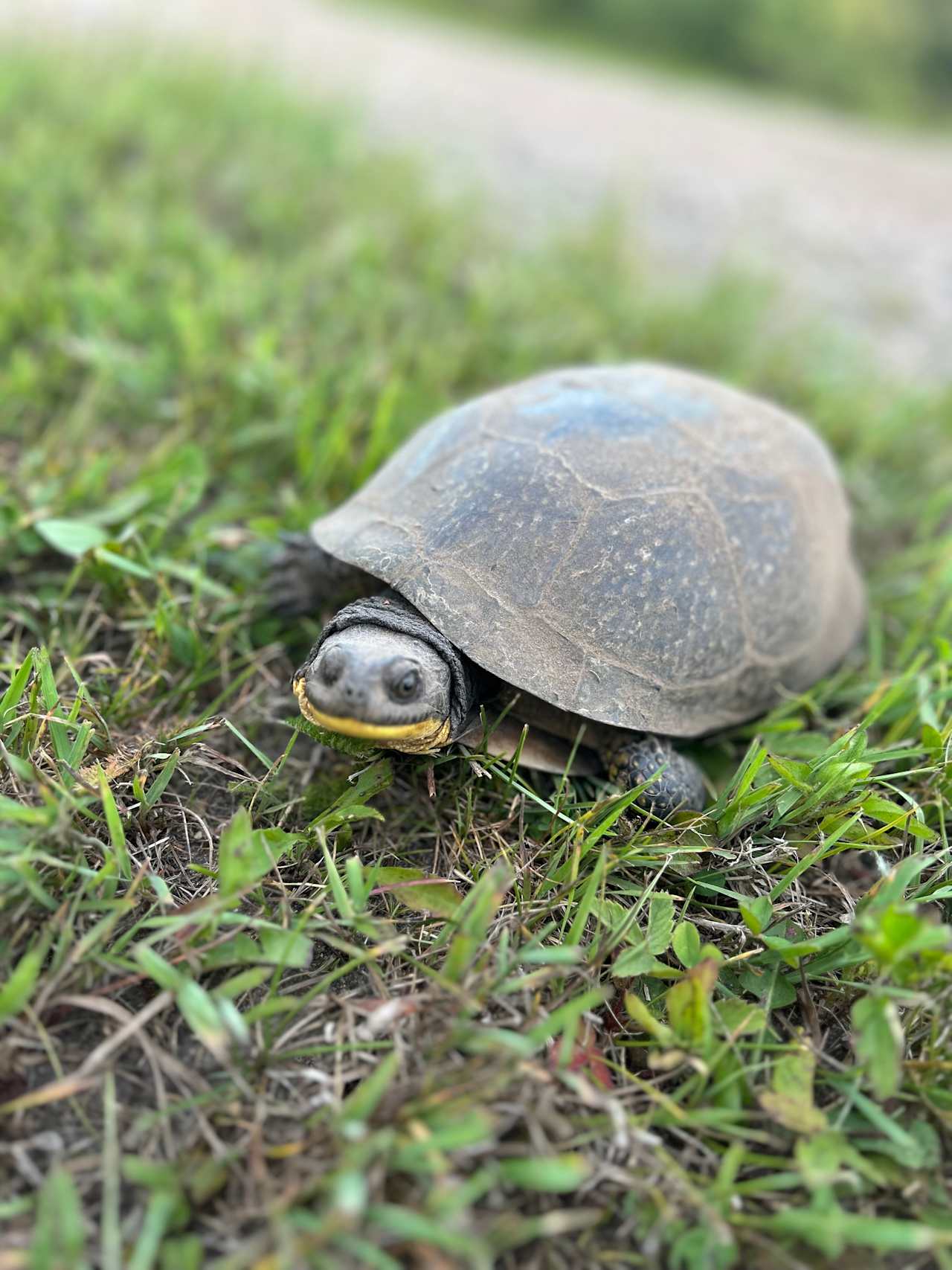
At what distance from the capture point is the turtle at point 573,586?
2111mm

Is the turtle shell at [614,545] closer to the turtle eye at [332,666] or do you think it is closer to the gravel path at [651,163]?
the turtle eye at [332,666]

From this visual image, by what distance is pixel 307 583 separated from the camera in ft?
8.50

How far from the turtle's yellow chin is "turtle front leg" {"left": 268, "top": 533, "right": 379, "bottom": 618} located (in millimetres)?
548

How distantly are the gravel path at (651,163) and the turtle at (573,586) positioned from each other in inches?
126

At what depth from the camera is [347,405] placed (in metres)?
3.30

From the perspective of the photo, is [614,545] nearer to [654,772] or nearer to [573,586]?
[573,586]

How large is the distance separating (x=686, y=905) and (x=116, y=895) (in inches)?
47.9

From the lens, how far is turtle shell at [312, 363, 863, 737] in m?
2.18

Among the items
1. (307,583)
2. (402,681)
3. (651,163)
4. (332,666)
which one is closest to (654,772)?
(402,681)

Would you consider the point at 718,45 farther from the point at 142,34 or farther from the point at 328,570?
the point at 328,570

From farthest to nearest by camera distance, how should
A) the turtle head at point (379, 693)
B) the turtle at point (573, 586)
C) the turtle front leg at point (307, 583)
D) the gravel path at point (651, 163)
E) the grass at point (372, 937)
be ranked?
1. the gravel path at point (651, 163)
2. the turtle front leg at point (307, 583)
3. the turtle at point (573, 586)
4. the turtle head at point (379, 693)
5. the grass at point (372, 937)

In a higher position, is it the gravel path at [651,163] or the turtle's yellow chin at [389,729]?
the gravel path at [651,163]

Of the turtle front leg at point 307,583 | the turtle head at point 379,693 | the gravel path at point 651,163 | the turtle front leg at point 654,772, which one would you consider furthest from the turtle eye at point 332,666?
the gravel path at point 651,163

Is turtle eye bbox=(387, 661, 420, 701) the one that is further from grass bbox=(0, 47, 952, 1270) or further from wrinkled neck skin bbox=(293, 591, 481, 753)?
grass bbox=(0, 47, 952, 1270)
